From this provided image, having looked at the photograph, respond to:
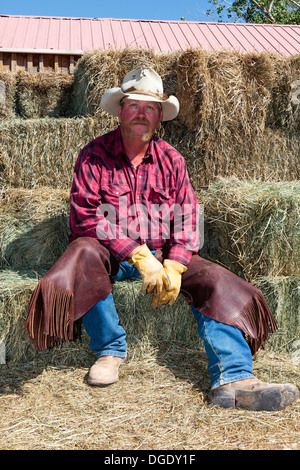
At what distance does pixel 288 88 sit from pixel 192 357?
249cm

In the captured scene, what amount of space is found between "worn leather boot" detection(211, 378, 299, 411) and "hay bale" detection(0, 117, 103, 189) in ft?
7.54

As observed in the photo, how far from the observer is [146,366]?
2830 millimetres

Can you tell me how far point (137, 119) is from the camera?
9.80 feet

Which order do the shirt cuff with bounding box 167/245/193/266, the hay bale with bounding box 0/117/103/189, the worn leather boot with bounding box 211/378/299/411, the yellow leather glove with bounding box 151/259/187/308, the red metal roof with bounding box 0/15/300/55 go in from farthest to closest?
the red metal roof with bounding box 0/15/300/55 → the hay bale with bounding box 0/117/103/189 → the shirt cuff with bounding box 167/245/193/266 → the yellow leather glove with bounding box 151/259/187/308 → the worn leather boot with bounding box 211/378/299/411

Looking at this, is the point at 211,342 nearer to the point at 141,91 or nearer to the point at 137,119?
the point at 137,119

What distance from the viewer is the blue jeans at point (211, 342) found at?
241 centimetres

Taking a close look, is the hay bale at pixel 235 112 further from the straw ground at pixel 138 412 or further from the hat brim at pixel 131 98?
the straw ground at pixel 138 412

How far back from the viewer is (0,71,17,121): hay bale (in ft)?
16.3

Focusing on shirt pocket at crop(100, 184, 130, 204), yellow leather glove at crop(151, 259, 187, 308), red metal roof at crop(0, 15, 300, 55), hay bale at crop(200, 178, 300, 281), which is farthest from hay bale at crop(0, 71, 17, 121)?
red metal roof at crop(0, 15, 300, 55)

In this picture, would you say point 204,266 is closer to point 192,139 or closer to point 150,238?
point 150,238

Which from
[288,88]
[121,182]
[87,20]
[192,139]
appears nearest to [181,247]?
[121,182]

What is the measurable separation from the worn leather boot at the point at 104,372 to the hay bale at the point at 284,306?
1063 millimetres

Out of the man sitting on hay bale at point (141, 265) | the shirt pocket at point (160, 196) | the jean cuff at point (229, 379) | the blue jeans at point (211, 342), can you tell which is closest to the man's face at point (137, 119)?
the man sitting on hay bale at point (141, 265)

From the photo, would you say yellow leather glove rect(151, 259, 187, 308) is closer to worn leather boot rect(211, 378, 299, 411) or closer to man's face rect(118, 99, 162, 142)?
worn leather boot rect(211, 378, 299, 411)
